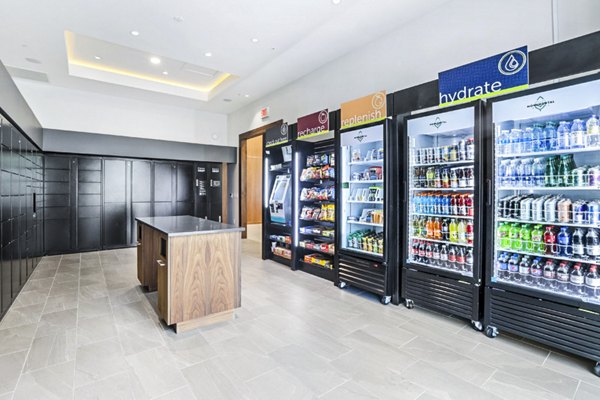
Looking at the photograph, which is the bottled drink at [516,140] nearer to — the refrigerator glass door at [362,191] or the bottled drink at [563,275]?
the bottled drink at [563,275]

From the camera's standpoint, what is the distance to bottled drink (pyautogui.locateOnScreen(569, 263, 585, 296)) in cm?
257

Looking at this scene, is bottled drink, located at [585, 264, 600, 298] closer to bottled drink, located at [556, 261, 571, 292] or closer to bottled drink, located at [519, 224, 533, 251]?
bottled drink, located at [556, 261, 571, 292]

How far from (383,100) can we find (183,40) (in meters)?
3.21

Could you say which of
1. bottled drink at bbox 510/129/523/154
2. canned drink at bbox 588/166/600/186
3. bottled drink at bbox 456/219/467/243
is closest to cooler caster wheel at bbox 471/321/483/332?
bottled drink at bbox 456/219/467/243

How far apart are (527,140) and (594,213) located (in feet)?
2.67

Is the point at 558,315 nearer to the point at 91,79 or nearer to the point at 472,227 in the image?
the point at 472,227

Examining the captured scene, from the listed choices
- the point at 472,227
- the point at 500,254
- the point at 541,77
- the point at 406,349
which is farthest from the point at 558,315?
the point at 541,77

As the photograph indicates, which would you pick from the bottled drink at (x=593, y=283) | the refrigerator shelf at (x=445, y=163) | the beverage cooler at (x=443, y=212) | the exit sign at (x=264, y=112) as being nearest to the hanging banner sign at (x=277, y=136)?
the exit sign at (x=264, y=112)

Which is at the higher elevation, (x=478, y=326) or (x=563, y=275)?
(x=563, y=275)

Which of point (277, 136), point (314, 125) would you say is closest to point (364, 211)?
point (314, 125)

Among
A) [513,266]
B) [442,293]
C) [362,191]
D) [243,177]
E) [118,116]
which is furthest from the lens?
[243,177]

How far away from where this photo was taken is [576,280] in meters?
2.62

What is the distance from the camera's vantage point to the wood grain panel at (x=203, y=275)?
2959mm

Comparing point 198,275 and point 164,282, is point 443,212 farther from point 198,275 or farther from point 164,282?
point 164,282
